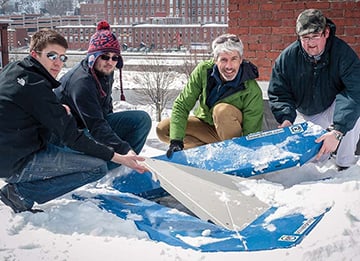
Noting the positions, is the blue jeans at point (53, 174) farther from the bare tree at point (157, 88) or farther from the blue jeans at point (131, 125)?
the bare tree at point (157, 88)

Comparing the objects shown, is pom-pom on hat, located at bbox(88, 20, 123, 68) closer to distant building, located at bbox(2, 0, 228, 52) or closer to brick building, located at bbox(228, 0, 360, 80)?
brick building, located at bbox(228, 0, 360, 80)

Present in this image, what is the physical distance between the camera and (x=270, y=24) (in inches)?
233

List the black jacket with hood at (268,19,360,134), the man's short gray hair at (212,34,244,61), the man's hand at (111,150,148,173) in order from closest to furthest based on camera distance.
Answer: the man's hand at (111,150,148,173)
the black jacket with hood at (268,19,360,134)
the man's short gray hair at (212,34,244,61)

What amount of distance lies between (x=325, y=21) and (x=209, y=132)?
1336 millimetres

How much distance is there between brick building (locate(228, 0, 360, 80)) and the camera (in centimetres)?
554

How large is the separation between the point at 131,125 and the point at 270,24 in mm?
2606

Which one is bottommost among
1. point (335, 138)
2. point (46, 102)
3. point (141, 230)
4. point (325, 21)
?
point (141, 230)

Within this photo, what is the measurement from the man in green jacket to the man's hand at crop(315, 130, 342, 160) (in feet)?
2.00

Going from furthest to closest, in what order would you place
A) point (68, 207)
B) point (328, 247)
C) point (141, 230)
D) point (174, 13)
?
point (174, 13) → point (68, 207) → point (141, 230) → point (328, 247)

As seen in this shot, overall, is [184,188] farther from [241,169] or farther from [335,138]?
[335,138]

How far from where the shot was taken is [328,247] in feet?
7.84

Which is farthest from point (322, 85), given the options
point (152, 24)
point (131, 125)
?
point (152, 24)

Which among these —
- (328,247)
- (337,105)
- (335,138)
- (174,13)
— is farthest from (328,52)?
(174,13)

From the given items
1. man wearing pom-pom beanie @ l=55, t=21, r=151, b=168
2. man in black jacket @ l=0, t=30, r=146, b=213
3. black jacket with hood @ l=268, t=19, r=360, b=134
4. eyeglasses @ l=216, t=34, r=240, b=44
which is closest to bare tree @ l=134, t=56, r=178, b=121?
black jacket with hood @ l=268, t=19, r=360, b=134
